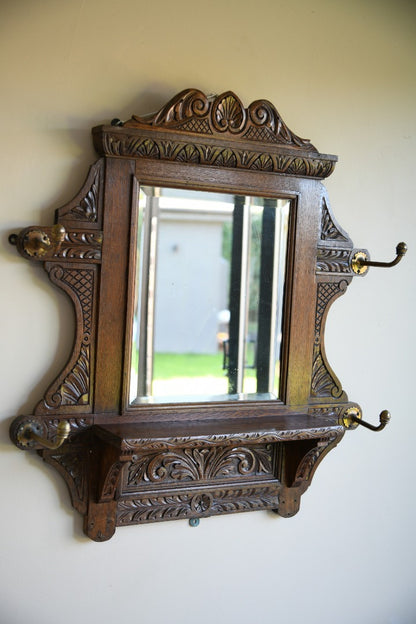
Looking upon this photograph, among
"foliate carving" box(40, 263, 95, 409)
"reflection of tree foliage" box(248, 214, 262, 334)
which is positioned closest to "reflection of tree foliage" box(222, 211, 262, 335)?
"reflection of tree foliage" box(248, 214, 262, 334)

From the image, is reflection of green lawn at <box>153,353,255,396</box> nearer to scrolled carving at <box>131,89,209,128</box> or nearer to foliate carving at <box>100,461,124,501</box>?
foliate carving at <box>100,461,124,501</box>

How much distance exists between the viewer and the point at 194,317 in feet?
4.51

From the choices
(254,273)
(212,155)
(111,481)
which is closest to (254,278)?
(254,273)

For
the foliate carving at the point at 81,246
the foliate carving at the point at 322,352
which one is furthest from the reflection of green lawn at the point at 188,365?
the foliate carving at the point at 81,246

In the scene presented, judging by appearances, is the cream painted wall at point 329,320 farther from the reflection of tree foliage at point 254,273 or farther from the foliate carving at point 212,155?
the reflection of tree foliage at point 254,273

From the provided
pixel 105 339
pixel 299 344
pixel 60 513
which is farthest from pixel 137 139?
pixel 60 513

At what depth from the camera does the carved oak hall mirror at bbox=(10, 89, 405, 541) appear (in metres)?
1.22

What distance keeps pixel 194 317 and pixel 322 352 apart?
0.91 feet

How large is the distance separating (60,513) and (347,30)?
3.64ft

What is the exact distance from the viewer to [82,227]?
1.22 metres

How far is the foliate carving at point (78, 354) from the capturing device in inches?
47.9

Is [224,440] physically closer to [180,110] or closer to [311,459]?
[311,459]

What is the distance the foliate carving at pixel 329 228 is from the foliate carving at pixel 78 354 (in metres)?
0.48

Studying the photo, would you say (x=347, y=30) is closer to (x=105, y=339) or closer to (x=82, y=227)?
(x=82, y=227)
